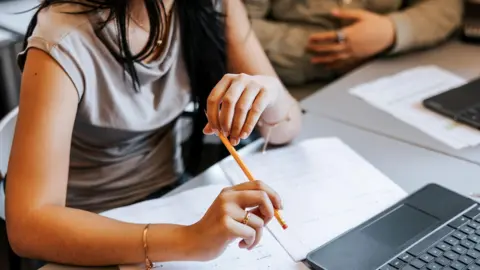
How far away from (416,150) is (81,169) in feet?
2.04

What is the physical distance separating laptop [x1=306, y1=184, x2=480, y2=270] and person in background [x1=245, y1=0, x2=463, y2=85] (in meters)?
0.64

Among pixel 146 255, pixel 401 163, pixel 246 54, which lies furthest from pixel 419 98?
pixel 146 255

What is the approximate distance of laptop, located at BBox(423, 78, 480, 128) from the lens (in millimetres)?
1257

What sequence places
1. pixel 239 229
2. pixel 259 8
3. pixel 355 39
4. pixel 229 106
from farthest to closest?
pixel 259 8 < pixel 355 39 < pixel 229 106 < pixel 239 229

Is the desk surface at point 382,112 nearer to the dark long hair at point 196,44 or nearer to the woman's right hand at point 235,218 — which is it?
the dark long hair at point 196,44

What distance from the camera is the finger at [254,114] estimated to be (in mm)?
932

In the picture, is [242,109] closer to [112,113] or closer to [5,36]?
[112,113]

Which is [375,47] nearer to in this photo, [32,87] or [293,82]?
[293,82]

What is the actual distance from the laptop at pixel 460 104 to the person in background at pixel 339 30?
24 centimetres

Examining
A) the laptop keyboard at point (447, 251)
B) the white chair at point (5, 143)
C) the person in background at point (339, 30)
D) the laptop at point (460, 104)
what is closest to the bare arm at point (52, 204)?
the white chair at point (5, 143)

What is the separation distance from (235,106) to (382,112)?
1.54ft

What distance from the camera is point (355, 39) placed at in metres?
1.55

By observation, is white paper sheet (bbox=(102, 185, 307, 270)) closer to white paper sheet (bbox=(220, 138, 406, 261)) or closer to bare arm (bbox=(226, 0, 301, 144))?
white paper sheet (bbox=(220, 138, 406, 261))

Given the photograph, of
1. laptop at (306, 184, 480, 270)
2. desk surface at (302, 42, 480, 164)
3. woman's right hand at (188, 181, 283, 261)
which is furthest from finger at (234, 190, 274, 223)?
desk surface at (302, 42, 480, 164)
